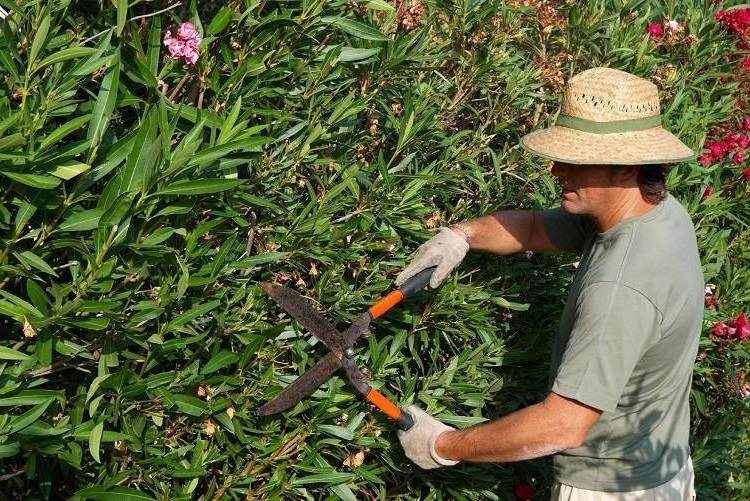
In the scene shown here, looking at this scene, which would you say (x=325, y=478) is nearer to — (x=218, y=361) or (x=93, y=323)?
(x=218, y=361)

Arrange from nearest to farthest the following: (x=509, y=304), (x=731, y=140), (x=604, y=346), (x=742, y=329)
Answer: (x=604, y=346), (x=509, y=304), (x=742, y=329), (x=731, y=140)

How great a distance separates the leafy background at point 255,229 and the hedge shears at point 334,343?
8 cm

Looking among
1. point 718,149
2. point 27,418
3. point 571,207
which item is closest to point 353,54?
point 571,207

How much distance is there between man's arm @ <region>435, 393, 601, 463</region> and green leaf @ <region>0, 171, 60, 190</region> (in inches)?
68.5

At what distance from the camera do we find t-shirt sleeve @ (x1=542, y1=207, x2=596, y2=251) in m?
4.33

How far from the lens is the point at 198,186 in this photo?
122 inches

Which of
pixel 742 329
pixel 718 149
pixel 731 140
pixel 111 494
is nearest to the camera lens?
pixel 111 494

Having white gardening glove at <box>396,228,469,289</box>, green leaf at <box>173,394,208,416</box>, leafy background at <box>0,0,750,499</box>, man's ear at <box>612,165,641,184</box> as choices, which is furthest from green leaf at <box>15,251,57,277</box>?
man's ear at <box>612,165,641,184</box>

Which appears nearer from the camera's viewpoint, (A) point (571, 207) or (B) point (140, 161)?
(B) point (140, 161)

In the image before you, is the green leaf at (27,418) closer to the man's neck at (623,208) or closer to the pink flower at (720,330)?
the man's neck at (623,208)

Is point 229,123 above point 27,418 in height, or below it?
above

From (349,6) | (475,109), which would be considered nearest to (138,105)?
(349,6)

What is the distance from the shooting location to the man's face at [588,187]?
3613mm

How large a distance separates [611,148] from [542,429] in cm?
100
